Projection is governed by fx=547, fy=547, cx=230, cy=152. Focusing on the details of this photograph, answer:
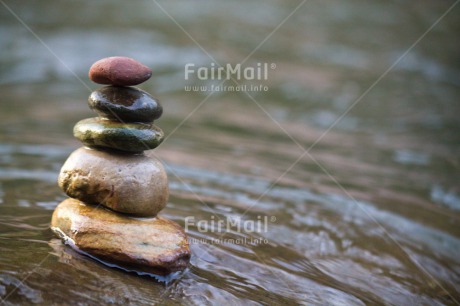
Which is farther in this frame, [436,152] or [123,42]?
[123,42]

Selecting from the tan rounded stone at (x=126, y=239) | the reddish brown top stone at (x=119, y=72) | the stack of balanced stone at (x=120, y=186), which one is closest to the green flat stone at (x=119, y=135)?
the stack of balanced stone at (x=120, y=186)

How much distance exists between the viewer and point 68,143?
16.5 feet

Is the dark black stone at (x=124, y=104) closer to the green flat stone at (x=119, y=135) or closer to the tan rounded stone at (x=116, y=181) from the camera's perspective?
the green flat stone at (x=119, y=135)

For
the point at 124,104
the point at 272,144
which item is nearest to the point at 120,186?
the point at 124,104

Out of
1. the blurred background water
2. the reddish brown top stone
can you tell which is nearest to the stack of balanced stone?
the reddish brown top stone

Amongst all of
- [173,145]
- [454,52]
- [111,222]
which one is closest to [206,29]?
[454,52]

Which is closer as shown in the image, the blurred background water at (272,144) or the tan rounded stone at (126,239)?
the tan rounded stone at (126,239)

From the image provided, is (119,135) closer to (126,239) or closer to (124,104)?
(124,104)

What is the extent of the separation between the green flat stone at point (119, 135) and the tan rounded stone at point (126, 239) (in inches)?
12.3

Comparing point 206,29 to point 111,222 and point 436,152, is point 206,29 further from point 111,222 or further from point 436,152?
point 111,222

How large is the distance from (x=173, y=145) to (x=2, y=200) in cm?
223

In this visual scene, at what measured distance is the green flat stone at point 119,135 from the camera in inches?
97.3

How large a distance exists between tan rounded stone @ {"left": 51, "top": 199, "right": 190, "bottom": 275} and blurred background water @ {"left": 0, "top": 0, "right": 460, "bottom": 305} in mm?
70

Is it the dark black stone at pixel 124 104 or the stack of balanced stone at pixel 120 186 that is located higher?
the dark black stone at pixel 124 104
